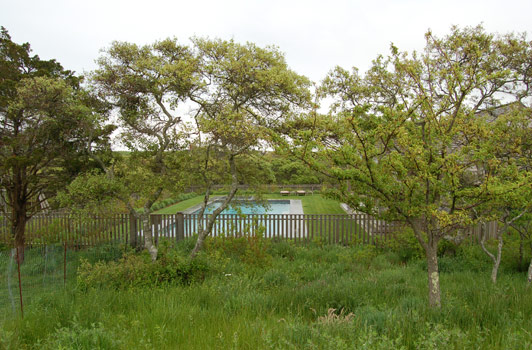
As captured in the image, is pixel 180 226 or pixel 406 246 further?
pixel 180 226

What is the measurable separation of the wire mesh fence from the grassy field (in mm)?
300

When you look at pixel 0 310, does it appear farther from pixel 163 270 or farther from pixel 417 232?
pixel 417 232

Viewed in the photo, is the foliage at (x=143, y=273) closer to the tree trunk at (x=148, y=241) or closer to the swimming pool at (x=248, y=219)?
the tree trunk at (x=148, y=241)

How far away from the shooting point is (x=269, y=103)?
693cm

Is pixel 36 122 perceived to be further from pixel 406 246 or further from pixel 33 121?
pixel 406 246

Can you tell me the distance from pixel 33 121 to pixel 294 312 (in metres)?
6.66

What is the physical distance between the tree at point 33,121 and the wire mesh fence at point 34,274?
3.20 ft

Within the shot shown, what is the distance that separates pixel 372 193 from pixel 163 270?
4150mm

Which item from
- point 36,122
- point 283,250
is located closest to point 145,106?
point 36,122

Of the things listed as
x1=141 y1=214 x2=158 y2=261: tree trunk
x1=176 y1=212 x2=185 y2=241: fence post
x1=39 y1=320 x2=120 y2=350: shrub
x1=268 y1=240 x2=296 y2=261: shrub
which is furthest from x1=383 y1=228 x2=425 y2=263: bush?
x1=39 y1=320 x2=120 y2=350: shrub

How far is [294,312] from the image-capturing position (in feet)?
13.9

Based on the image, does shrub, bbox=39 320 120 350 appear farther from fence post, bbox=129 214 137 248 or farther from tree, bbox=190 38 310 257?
fence post, bbox=129 214 137 248

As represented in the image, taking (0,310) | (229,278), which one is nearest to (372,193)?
(229,278)

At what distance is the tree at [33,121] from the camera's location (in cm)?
632
